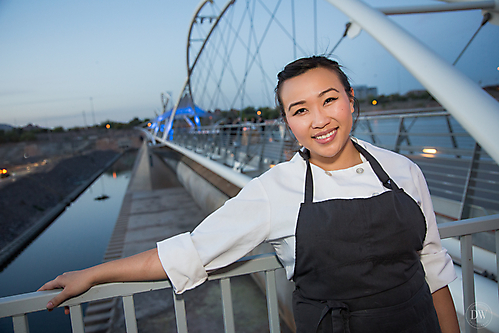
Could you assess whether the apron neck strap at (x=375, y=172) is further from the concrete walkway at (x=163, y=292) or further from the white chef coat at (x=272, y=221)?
the concrete walkway at (x=163, y=292)

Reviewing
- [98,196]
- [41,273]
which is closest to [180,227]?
[41,273]

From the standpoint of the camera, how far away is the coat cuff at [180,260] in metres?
1.18

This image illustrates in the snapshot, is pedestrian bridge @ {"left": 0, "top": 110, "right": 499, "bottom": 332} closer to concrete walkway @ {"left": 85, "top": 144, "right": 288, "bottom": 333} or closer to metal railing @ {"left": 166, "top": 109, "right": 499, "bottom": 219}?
metal railing @ {"left": 166, "top": 109, "right": 499, "bottom": 219}

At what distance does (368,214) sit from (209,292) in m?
7.62

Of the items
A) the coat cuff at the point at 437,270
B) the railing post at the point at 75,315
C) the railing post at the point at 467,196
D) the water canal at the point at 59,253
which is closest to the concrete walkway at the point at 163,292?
the water canal at the point at 59,253

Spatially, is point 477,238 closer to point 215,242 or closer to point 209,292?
point 215,242

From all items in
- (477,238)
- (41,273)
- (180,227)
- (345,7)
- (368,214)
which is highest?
(345,7)

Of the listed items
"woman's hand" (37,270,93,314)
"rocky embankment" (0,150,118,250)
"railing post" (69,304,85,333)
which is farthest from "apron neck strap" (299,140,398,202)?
"rocky embankment" (0,150,118,250)

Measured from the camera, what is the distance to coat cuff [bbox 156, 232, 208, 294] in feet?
3.88

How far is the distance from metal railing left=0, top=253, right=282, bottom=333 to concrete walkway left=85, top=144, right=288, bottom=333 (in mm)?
5510

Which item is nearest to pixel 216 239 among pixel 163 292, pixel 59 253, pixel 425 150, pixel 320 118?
pixel 320 118

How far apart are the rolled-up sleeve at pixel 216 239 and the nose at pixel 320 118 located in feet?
1.11

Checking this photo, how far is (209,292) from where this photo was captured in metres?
8.02

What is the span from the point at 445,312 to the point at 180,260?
1.15m
